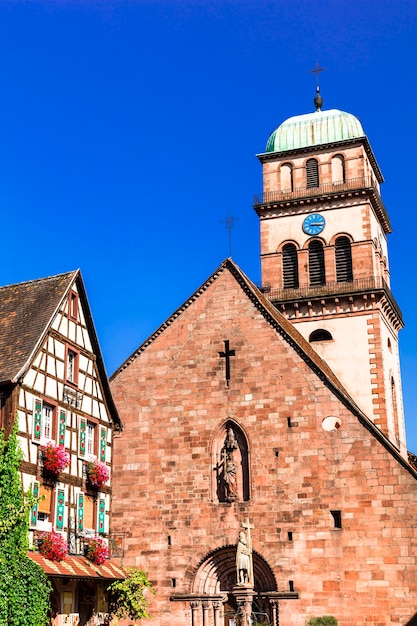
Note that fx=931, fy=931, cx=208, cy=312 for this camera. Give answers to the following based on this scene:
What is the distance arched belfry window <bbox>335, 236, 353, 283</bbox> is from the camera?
4088 centimetres

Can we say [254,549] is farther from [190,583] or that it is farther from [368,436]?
[368,436]

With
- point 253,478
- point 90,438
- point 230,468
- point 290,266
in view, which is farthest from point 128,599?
point 290,266

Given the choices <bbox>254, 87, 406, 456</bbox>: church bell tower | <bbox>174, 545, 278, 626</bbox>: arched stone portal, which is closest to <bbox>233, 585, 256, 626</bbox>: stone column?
<bbox>174, 545, 278, 626</bbox>: arched stone portal

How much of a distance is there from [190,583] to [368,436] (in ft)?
24.8

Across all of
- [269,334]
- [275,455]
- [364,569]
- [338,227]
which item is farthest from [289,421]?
[338,227]

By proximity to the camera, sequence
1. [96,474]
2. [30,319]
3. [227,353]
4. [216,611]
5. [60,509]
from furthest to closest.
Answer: [227,353], [216,611], [96,474], [30,319], [60,509]

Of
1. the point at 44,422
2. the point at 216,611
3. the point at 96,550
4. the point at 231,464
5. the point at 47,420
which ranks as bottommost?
the point at 216,611

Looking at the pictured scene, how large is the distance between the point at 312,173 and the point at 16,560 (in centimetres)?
2596

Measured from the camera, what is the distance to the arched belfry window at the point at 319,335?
39.4m

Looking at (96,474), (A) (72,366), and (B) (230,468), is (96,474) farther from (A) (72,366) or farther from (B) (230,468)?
(B) (230,468)

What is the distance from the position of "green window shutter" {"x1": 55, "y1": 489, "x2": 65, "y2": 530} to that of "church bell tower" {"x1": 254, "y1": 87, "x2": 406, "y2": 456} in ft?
51.0

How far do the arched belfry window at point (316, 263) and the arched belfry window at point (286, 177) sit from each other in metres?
3.28

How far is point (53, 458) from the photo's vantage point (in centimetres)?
2559

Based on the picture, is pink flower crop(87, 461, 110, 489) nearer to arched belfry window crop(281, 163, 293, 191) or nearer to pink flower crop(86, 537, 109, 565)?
pink flower crop(86, 537, 109, 565)
